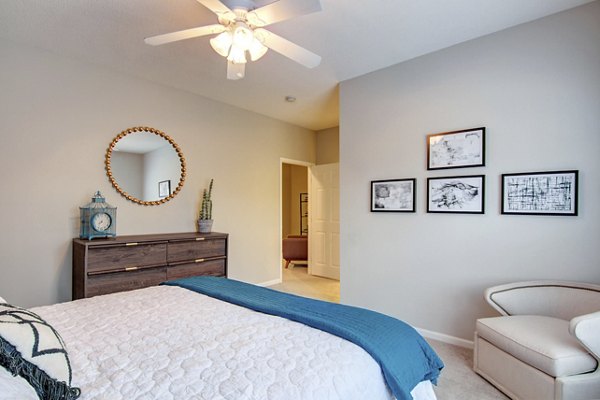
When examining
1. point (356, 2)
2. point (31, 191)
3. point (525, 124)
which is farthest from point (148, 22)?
point (525, 124)

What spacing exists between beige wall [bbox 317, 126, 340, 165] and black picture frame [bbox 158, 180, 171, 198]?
281cm

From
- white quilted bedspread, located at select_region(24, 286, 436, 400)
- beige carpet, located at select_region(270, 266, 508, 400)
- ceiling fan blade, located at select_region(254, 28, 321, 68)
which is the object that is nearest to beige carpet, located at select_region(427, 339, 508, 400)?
beige carpet, located at select_region(270, 266, 508, 400)

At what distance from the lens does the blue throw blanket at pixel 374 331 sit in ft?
4.10

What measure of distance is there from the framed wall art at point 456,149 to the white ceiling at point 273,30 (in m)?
0.80

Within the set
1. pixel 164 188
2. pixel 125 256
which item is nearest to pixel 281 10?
pixel 125 256

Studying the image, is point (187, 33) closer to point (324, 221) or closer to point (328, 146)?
point (328, 146)

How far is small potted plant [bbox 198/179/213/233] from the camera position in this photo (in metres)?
3.82

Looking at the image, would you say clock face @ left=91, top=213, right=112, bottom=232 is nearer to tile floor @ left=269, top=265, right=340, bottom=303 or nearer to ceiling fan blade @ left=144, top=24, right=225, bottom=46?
ceiling fan blade @ left=144, top=24, right=225, bottom=46

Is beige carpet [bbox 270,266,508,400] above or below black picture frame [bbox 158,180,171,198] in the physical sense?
below

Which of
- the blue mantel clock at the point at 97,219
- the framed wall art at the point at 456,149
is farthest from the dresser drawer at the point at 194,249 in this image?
the framed wall art at the point at 456,149

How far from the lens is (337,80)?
11.4 ft

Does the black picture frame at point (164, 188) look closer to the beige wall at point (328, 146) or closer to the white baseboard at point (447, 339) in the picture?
the beige wall at point (328, 146)

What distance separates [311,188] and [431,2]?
3.78 metres

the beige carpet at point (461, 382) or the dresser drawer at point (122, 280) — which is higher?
the dresser drawer at point (122, 280)
